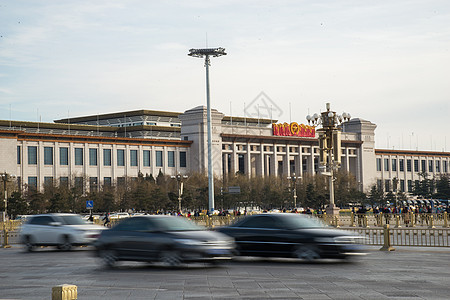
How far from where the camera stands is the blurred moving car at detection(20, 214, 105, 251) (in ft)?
82.2

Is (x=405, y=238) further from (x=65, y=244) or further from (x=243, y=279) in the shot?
(x=65, y=244)

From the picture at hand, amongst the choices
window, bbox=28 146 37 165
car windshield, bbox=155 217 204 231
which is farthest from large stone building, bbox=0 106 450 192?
car windshield, bbox=155 217 204 231

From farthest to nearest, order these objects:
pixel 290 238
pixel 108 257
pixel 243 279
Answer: pixel 290 238 < pixel 108 257 < pixel 243 279

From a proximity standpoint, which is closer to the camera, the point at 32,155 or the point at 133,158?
the point at 32,155

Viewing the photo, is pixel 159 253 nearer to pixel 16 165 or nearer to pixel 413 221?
pixel 413 221

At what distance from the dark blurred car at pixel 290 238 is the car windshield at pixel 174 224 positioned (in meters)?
1.74

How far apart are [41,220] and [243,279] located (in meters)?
12.9

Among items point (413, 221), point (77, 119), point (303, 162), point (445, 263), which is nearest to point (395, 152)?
point (303, 162)

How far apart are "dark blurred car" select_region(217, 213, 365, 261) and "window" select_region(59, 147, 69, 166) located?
87.7 m

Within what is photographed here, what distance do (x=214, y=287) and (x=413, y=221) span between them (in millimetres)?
33096

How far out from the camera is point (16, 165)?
96.7 metres

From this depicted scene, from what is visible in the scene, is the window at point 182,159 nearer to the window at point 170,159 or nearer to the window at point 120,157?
the window at point 170,159

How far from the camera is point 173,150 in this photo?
117 meters

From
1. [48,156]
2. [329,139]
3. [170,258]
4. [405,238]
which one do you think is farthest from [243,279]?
[48,156]
